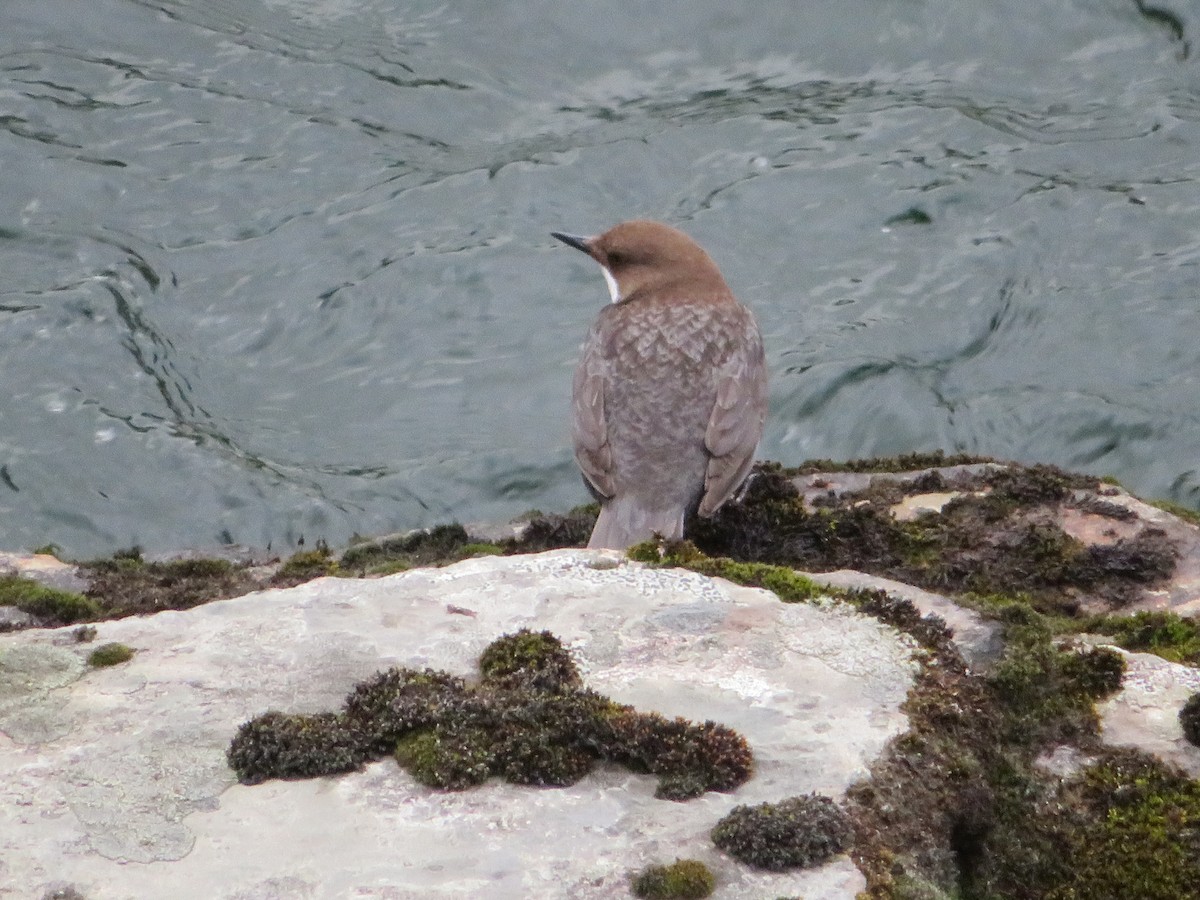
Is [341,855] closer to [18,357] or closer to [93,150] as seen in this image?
[18,357]

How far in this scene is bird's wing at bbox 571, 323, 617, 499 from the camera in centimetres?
724

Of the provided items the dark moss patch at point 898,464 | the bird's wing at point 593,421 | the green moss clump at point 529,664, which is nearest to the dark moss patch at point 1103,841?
the green moss clump at point 529,664

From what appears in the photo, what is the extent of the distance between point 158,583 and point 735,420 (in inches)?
107

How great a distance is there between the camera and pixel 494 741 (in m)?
3.66

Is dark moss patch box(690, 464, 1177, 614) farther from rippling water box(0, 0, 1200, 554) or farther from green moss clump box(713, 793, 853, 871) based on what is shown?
rippling water box(0, 0, 1200, 554)

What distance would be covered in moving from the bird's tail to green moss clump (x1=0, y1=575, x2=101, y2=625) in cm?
216

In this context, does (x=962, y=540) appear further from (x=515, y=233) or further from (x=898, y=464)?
(x=515, y=233)

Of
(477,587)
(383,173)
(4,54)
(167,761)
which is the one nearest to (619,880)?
(167,761)

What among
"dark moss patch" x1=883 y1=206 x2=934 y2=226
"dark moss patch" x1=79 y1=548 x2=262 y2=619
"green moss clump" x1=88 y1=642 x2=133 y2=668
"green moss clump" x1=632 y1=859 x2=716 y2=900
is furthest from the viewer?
"dark moss patch" x1=883 y1=206 x2=934 y2=226

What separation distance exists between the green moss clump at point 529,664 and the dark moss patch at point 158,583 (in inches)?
67.5

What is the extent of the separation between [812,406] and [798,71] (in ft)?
11.5

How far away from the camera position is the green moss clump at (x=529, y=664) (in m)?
3.95

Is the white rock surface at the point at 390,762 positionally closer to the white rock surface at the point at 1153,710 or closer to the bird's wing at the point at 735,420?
the white rock surface at the point at 1153,710

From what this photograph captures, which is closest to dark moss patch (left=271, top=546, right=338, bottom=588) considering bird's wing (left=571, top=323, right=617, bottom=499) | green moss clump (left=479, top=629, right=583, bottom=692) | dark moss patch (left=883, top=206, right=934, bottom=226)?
bird's wing (left=571, top=323, right=617, bottom=499)
